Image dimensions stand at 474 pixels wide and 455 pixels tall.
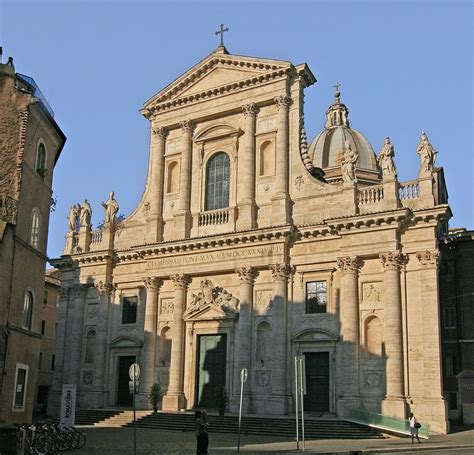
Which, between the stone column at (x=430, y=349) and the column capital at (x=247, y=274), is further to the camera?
the column capital at (x=247, y=274)

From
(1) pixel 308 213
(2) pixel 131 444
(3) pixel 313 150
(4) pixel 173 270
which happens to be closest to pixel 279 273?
(1) pixel 308 213

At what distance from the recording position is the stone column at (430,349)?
24.4 metres

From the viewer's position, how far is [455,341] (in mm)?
33125

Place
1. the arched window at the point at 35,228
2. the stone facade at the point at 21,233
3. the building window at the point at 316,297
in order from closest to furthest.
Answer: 1. the stone facade at the point at 21,233
2. the arched window at the point at 35,228
3. the building window at the point at 316,297

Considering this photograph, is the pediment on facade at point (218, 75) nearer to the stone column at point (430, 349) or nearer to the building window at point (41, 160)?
the stone column at point (430, 349)

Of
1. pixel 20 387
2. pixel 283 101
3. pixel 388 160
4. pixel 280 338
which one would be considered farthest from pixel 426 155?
pixel 20 387

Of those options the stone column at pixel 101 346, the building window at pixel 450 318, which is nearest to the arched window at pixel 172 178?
the stone column at pixel 101 346

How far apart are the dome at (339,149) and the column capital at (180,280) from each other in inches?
652

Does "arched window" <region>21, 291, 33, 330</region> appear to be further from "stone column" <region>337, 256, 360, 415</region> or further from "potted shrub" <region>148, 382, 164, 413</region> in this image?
"stone column" <region>337, 256, 360, 415</region>

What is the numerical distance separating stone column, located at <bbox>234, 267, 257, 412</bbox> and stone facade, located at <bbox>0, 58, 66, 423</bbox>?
10022mm

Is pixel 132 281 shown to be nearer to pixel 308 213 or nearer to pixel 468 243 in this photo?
pixel 308 213

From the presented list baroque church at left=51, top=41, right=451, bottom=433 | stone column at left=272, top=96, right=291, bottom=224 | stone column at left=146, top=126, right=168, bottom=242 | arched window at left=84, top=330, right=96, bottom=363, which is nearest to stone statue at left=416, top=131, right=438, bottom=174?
baroque church at left=51, top=41, right=451, bottom=433

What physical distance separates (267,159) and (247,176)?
4.66 feet

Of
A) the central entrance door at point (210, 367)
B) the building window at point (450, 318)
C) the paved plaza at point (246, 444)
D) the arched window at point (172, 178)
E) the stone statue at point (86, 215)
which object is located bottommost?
the paved plaza at point (246, 444)
